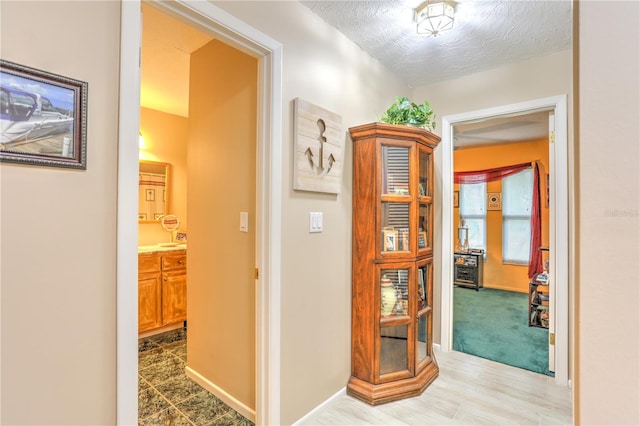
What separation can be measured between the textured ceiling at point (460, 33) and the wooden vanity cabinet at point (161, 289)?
2.71 meters

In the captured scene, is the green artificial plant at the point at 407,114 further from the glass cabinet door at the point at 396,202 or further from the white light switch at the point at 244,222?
the white light switch at the point at 244,222

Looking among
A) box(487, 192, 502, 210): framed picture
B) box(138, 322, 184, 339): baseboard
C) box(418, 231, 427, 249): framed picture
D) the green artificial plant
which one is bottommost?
box(138, 322, 184, 339): baseboard

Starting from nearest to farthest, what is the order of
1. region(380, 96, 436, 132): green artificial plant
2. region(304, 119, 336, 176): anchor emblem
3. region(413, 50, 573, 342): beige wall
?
region(304, 119, 336, 176): anchor emblem → region(380, 96, 436, 132): green artificial plant → region(413, 50, 573, 342): beige wall

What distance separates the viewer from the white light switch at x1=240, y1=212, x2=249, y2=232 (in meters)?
1.93

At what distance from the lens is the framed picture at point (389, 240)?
7.16ft

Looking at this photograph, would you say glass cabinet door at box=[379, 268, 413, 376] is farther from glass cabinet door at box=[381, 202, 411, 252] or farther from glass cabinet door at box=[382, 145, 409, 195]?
glass cabinet door at box=[382, 145, 409, 195]

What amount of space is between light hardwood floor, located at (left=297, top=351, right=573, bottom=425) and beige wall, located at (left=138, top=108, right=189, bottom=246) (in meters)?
2.83

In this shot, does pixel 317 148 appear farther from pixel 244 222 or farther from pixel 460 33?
pixel 460 33

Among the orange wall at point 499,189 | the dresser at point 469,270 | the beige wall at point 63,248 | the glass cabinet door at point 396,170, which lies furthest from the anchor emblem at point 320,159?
the orange wall at point 499,189

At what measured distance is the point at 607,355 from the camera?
0.49m

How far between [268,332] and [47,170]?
1.19 meters

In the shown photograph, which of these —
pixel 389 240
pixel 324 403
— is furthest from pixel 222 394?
pixel 389 240

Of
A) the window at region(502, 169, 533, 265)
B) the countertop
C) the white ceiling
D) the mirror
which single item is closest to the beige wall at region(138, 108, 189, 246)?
the mirror

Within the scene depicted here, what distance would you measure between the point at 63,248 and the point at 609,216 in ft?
4.61
